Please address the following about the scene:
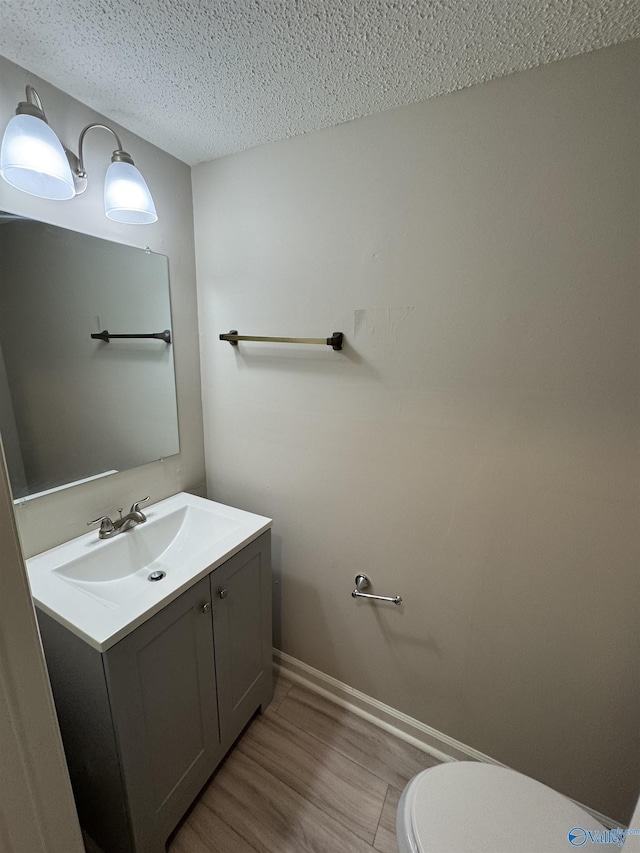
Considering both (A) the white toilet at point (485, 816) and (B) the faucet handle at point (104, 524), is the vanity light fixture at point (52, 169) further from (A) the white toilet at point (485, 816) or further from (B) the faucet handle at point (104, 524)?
(A) the white toilet at point (485, 816)

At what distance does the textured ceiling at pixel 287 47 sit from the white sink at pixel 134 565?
142cm

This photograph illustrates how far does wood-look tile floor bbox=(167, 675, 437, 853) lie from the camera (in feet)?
3.52

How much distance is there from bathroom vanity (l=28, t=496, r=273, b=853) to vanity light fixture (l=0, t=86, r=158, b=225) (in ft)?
3.64

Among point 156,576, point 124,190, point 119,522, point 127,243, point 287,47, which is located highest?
point 287,47

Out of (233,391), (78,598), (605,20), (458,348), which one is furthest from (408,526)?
(605,20)

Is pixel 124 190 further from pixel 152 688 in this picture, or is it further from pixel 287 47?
pixel 152 688

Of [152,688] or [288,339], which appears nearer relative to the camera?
[152,688]

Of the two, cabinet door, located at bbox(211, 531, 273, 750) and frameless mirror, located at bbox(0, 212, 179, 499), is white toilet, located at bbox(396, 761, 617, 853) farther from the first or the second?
frameless mirror, located at bbox(0, 212, 179, 499)

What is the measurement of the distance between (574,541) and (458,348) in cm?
68

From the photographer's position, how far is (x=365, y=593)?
1.35m

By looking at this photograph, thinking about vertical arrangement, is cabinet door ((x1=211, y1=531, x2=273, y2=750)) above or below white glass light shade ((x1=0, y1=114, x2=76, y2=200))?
below

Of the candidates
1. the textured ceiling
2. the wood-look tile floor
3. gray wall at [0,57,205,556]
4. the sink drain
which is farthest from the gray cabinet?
the textured ceiling

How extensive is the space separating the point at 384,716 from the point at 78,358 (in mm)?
1861

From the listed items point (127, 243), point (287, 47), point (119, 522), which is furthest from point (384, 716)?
point (287, 47)
